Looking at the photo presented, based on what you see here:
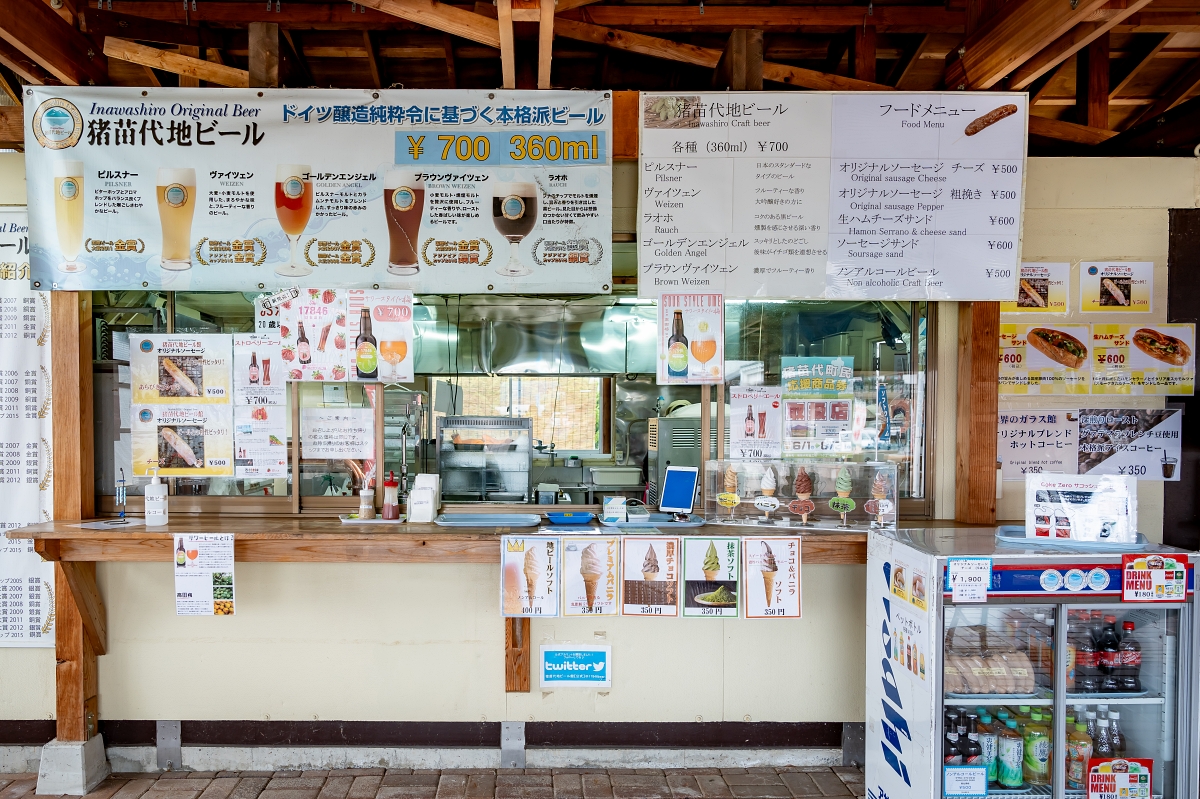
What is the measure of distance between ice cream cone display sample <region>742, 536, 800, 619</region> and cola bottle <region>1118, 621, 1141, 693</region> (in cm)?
123

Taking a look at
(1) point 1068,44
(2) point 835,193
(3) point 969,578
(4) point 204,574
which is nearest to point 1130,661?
(3) point 969,578

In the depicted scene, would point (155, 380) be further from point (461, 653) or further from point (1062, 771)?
point (1062, 771)

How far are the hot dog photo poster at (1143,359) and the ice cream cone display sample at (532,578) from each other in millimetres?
2907

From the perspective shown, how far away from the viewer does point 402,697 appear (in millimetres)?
3496

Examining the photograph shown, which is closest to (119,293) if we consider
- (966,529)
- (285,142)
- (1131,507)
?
(285,142)

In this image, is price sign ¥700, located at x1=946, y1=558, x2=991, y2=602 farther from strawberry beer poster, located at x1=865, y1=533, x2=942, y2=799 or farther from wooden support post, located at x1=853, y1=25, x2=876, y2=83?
wooden support post, located at x1=853, y1=25, x2=876, y2=83

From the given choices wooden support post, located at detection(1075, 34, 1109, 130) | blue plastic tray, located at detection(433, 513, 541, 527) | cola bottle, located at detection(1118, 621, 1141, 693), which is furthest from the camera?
wooden support post, located at detection(1075, 34, 1109, 130)

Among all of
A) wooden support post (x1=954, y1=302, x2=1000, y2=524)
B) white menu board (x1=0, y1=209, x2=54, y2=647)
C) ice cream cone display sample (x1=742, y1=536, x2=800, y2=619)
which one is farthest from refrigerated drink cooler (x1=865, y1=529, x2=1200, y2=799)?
white menu board (x1=0, y1=209, x2=54, y2=647)

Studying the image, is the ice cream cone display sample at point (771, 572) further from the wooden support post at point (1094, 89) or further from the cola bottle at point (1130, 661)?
the wooden support post at point (1094, 89)

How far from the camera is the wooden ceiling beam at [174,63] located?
3.31 metres

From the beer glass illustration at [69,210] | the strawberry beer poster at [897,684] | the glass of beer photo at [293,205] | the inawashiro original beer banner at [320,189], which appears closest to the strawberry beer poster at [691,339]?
the inawashiro original beer banner at [320,189]

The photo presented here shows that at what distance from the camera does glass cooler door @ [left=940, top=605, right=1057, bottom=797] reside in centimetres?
269

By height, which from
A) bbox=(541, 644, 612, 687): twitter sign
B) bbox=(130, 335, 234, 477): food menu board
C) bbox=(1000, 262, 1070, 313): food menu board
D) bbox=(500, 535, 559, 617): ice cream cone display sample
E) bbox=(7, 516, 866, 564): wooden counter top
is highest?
bbox=(1000, 262, 1070, 313): food menu board

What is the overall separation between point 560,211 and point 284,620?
248 cm
